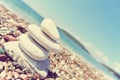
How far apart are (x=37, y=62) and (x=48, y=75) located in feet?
2.57

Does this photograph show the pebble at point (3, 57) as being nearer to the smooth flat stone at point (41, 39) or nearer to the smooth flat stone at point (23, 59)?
the smooth flat stone at point (23, 59)

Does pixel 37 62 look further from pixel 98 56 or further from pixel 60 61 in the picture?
pixel 98 56

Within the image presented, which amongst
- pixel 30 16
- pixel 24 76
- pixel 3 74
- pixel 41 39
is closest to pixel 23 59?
pixel 24 76

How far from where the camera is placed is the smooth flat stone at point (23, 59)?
8719mm

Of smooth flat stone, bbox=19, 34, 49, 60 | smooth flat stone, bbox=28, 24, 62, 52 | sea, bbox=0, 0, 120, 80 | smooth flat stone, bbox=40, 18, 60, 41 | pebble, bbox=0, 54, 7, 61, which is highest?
sea, bbox=0, 0, 120, 80

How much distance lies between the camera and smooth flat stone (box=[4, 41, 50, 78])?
8.72 metres

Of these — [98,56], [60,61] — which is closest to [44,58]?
[60,61]

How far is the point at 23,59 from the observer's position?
869cm

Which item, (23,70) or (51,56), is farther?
(51,56)

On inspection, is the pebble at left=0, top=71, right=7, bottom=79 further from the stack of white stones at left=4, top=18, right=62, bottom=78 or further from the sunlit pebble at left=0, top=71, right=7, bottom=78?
the stack of white stones at left=4, top=18, right=62, bottom=78

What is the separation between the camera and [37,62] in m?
8.87

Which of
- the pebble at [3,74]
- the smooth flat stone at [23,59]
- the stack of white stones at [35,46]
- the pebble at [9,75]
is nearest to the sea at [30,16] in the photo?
the smooth flat stone at [23,59]

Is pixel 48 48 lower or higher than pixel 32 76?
higher

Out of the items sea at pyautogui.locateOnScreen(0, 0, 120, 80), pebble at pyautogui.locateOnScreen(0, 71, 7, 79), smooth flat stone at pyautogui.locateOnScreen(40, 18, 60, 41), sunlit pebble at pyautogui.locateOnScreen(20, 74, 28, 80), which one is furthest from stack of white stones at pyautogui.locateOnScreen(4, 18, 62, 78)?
sea at pyautogui.locateOnScreen(0, 0, 120, 80)
